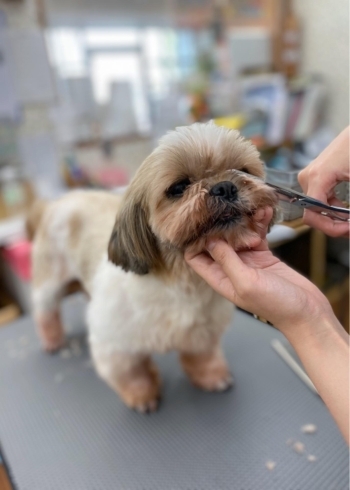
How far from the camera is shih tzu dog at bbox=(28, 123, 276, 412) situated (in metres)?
0.63

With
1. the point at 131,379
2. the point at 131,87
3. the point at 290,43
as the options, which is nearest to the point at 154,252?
the point at 131,379

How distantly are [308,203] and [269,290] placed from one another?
0.23 meters

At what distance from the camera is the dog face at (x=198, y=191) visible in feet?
1.99

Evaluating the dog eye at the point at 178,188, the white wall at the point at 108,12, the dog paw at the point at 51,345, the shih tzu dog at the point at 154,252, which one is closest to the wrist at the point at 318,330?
the shih tzu dog at the point at 154,252

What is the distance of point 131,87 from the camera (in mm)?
2062

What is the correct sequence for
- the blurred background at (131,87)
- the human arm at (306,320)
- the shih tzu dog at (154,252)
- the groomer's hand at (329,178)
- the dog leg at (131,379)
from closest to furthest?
1. the human arm at (306,320)
2. the shih tzu dog at (154,252)
3. the groomer's hand at (329,178)
4. the dog leg at (131,379)
5. the blurred background at (131,87)

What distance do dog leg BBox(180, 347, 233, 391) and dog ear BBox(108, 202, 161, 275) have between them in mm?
390

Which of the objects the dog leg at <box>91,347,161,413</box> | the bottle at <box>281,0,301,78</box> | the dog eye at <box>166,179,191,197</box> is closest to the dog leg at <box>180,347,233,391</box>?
the dog leg at <box>91,347,161,413</box>

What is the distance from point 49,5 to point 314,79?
1.24 meters

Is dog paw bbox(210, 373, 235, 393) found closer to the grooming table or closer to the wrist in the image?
the grooming table

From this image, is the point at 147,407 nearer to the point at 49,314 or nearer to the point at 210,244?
the point at 49,314

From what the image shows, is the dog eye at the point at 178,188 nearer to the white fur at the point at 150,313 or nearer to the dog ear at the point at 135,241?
the dog ear at the point at 135,241

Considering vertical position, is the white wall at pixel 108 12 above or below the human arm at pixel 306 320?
above

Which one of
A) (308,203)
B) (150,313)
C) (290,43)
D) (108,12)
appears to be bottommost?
(150,313)
